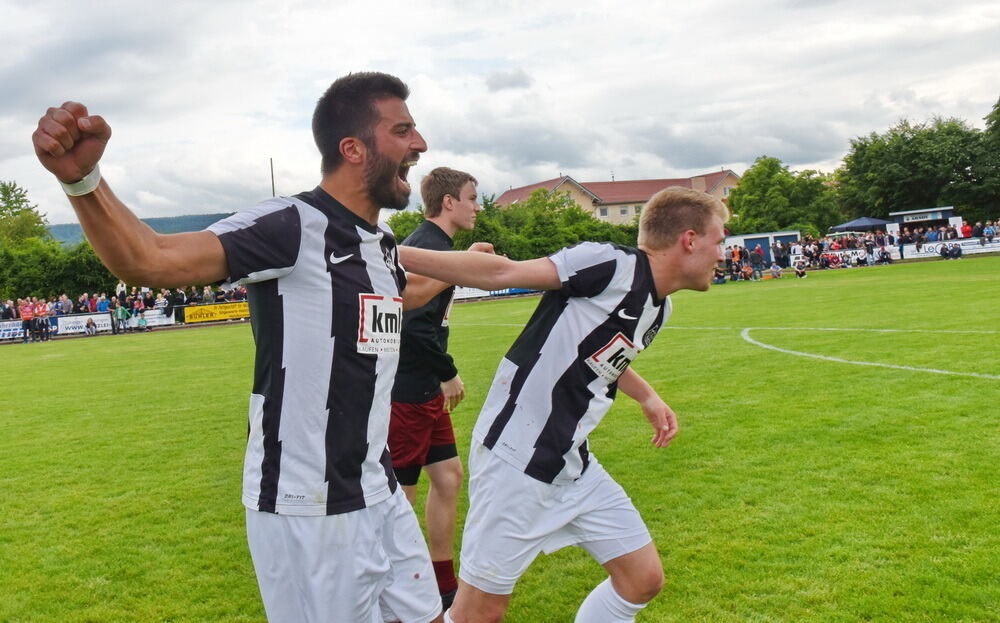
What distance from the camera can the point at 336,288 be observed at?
8.30ft

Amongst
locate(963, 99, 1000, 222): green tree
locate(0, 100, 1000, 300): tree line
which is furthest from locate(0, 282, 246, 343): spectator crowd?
locate(963, 99, 1000, 222): green tree

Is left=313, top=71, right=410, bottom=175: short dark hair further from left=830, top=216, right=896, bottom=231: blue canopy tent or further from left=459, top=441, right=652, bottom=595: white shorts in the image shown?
left=830, top=216, right=896, bottom=231: blue canopy tent

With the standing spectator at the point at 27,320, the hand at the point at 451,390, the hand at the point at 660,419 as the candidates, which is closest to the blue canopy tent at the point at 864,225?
the standing spectator at the point at 27,320

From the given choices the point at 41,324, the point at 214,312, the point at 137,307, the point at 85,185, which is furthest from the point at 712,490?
the point at 137,307

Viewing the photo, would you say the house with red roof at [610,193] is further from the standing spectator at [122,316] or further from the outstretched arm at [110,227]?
the outstretched arm at [110,227]

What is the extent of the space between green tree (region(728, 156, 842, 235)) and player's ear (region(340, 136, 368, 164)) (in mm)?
82779

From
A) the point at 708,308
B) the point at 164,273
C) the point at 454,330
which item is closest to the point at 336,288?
the point at 164,273

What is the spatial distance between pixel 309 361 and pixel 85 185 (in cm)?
85

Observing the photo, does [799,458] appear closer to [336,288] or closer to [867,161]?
[336,288]

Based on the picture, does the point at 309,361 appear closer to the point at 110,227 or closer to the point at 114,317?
the point at 110,227

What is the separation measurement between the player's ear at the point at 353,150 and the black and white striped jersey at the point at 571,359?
106cm

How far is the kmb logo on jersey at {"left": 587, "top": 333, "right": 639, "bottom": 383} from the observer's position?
3484 millimetres

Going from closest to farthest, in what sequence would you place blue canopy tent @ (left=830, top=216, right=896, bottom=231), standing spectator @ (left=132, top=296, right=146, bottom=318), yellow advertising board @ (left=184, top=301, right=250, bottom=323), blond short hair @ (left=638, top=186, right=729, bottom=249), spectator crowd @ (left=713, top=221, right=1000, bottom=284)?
blond short hair @ (left=638, top=186, right=729, bottom=249) → standing spectator @ (left=132, top=296, right=146, bottom=318) → yellow advertising board @ (left=184, top=301, right=250, bottom=323) → spectator crowd @ (left=713, top=221, right=1000, bottom=284) → blue canopy tent @ (left=830, top=216, right=896, bottom=231)

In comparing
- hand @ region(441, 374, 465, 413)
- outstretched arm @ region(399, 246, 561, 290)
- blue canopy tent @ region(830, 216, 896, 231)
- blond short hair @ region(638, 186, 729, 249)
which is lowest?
hand @ region(441, 374, 465, 413)
